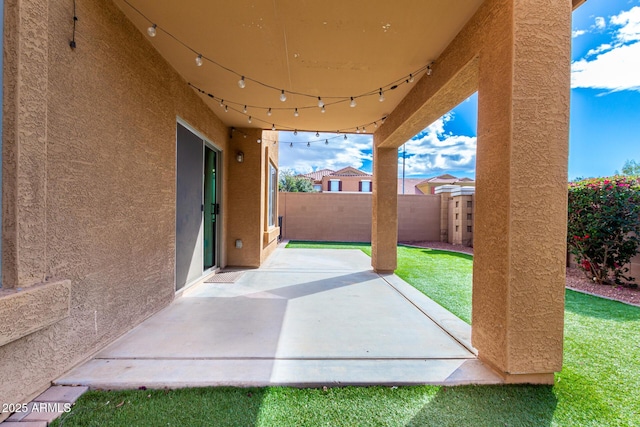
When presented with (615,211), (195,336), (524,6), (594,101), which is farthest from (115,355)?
(594,101)

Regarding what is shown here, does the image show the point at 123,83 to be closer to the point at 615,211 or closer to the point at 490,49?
the point at 490,49

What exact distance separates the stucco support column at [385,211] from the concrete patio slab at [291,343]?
1.33 metres

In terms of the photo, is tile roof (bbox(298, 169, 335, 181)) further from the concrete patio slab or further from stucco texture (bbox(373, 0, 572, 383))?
stucco texture (bbox(373, 0, 572, 383))

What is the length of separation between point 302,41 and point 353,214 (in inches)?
343

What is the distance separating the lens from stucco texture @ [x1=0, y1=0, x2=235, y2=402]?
66.6 inches

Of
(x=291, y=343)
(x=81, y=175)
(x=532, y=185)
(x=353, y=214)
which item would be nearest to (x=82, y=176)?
(x=81, y=175)

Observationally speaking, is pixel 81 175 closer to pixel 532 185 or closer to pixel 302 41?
pixel 302 41

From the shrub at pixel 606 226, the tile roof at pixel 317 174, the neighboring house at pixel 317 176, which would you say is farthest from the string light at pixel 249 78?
the tile roof at pixel 317 174

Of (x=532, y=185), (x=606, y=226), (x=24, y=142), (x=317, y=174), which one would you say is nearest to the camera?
(x=24, y=142)

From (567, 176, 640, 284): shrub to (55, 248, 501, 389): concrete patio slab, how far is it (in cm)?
337

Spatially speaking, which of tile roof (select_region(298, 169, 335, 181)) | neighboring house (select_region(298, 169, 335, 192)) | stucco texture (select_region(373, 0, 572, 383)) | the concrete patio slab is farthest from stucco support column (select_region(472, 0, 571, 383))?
tile roof (select_region(298, 169, 335, 181))

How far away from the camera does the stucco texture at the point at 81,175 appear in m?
1.69

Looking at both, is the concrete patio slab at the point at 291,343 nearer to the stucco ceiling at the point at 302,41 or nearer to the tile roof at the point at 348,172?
the stucco ceiling at the point at 302,41

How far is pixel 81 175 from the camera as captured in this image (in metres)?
2.17
